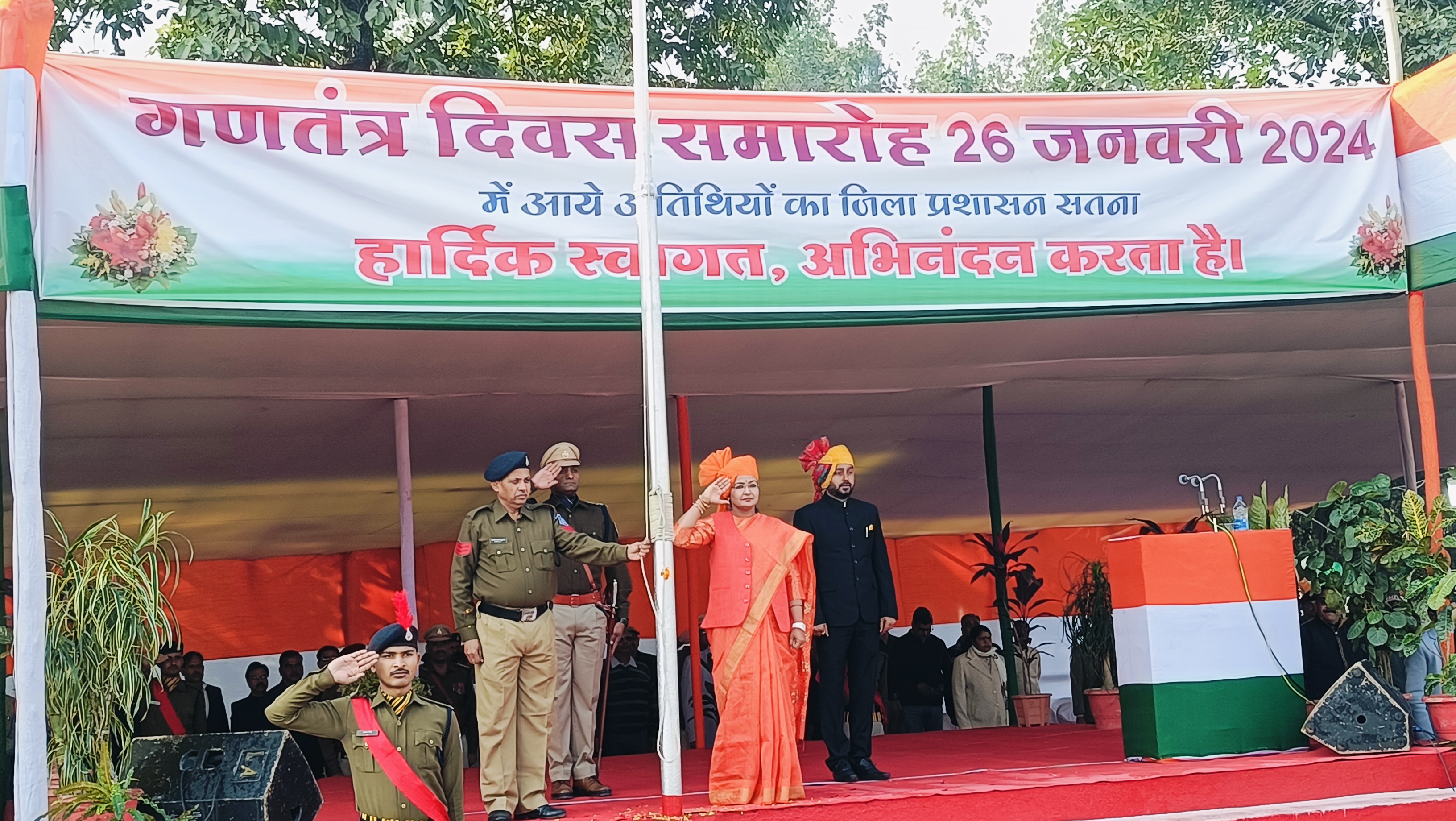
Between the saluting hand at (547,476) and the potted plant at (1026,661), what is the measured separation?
12.7 feet

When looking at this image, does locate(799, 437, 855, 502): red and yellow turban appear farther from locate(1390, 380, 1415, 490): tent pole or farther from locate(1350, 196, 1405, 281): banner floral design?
locate(1390, 380, 1415, 490): tent pole

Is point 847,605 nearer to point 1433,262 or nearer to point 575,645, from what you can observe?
point 575,645

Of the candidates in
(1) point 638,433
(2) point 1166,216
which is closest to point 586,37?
(1) point 638,433

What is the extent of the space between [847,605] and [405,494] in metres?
2.85

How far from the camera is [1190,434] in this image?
10719mm

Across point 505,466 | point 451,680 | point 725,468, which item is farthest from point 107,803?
point 451,680

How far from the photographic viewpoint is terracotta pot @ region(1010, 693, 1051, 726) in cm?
855

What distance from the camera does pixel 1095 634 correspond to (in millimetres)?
8078

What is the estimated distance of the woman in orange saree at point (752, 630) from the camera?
17.4ft

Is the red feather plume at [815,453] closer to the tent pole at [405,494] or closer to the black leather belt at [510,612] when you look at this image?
the black leather belt at [510,612]

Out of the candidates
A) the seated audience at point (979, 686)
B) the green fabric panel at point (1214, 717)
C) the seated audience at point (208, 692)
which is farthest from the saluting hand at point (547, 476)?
the seated audience at point (979, 686)

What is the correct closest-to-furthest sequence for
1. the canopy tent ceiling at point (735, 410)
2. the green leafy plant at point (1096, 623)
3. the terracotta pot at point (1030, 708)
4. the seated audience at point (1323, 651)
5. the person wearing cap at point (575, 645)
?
the person wearing cap at point (575, 645)
the canopy tent ceiling at point (735, 410)
the seated audience at point (1323, 651)
the green leafy plant at point (1096, 623)
the terracotta pot at point (1030, 708)

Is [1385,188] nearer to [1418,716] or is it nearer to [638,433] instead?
[1418,716]

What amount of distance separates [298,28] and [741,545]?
26.8ft
